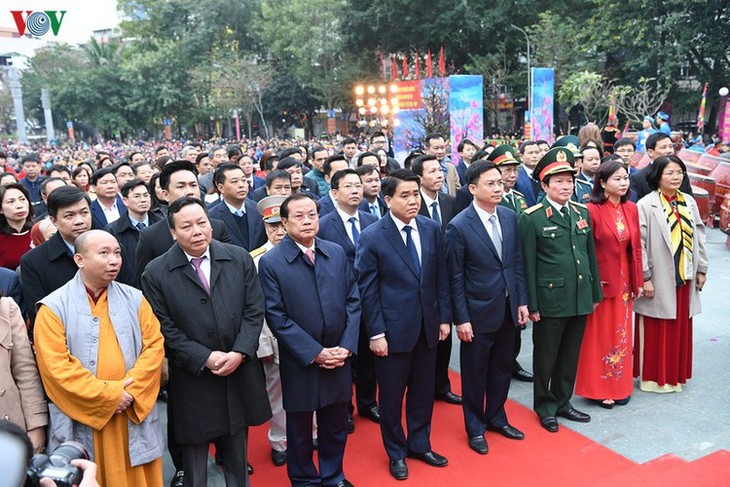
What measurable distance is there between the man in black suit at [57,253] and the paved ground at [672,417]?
129cm

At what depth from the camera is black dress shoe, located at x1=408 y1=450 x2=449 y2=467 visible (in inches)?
143

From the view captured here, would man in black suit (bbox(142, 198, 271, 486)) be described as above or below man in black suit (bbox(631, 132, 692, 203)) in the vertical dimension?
below

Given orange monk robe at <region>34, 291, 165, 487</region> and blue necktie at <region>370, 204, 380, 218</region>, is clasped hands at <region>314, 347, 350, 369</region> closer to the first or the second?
orange monk robe at <region>34, 291, 165, 487</region>

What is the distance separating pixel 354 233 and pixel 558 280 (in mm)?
1421

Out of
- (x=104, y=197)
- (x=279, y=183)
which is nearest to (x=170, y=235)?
(x=279, y=183)

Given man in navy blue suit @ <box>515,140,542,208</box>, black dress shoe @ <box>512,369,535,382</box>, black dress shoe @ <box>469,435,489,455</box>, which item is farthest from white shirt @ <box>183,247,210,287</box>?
man in navy blue suit @ <box>515,140,542,208</box>

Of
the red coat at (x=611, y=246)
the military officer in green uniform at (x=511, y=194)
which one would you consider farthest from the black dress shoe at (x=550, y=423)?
the red coat at (x=611, y=246)

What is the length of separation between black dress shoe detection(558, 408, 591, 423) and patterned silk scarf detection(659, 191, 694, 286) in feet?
3.86

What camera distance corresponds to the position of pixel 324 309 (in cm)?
327

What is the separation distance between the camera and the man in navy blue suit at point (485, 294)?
3748 mm

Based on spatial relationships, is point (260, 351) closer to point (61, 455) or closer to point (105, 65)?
point (61, 455)

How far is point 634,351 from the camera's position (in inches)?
182

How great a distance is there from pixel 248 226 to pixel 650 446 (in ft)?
10.3

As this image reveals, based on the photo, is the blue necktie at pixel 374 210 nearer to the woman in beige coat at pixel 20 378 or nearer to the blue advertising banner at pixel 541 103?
the woman in beige coat at pixel 20 378
